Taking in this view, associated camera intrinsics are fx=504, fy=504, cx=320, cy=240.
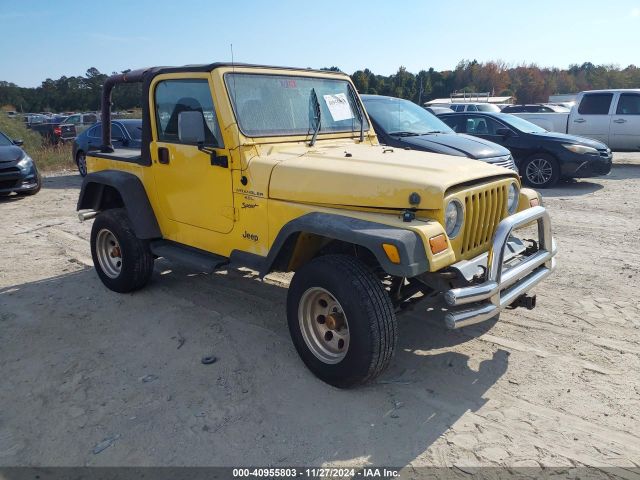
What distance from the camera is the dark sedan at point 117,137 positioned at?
9.49m

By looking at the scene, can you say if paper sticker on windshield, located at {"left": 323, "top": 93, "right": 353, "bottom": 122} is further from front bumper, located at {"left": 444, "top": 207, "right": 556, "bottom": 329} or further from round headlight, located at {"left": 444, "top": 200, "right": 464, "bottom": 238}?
front bumper, located at {"left": 444, "top": 207, "right": 556, "bottom": 329}

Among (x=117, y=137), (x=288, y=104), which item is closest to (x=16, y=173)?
(x=117, y=137)

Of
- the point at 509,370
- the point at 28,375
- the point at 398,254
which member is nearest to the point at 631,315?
the point at 509,370

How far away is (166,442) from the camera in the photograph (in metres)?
2.83

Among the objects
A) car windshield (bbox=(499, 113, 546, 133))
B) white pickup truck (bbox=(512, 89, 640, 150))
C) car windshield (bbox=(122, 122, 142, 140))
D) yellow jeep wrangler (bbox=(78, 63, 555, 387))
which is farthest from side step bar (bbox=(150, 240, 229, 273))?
→ white pickup truck (bbox=(512, 89, 640, 150))

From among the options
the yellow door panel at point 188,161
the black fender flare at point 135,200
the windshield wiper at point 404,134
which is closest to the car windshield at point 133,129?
the windshield wiper at point 404,134

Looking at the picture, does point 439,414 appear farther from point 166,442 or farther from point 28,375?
point 28,375

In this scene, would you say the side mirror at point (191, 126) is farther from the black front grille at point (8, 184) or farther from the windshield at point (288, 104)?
the black front grille at point (8, 184)

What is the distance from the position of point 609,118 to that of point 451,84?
1456 inches

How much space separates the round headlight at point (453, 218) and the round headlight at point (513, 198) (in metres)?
0.83

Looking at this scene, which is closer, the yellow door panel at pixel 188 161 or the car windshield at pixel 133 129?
the yellow door panel at pixel 188 161

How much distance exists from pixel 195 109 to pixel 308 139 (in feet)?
3.11

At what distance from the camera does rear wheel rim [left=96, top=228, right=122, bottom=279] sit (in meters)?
5.04

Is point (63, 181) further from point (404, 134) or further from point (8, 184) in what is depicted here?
point (404, 134)
